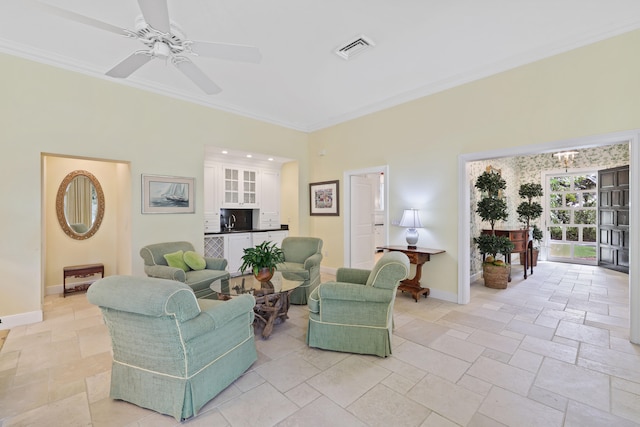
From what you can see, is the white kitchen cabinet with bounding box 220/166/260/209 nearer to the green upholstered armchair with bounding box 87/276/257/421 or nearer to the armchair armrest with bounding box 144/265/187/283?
the armchair armrest with bounding box 144/265/187/283

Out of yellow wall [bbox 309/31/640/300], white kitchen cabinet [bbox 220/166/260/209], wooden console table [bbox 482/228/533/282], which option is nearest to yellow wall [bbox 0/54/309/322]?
white kitchen cabinet [bbox 220/166/260/209]

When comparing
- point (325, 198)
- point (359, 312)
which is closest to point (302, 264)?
point (359, 312)

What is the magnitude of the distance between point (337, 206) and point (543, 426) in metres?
4.50

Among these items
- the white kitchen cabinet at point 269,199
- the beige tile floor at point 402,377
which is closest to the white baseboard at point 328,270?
the white kitchen cabinet at point 269,199

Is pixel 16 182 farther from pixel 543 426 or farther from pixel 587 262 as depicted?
pixel 587 262

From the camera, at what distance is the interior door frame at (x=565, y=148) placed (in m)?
2.87

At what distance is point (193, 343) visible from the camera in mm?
1913

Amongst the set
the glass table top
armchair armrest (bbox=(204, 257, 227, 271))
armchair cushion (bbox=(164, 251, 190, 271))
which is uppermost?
armchair cushion (bbox=(164, 251, 190, 271))

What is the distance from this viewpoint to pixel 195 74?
112 inches

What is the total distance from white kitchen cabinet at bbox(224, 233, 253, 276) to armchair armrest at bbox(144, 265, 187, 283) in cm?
179

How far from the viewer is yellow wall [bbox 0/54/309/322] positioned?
131 inches

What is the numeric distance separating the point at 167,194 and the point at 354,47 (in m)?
3.50

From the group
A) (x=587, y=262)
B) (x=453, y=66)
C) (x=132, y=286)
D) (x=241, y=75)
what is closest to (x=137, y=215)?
(x=241, y=75)

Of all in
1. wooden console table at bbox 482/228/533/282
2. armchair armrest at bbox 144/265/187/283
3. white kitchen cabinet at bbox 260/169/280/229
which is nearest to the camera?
armchair armrest at bbox 144/265/187/283
